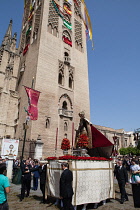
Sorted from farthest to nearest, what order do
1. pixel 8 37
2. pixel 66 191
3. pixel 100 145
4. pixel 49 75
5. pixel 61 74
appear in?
pixel 8 37
pixel 61 74
pixel 49 75
pixel 100 145
pixel 66 191

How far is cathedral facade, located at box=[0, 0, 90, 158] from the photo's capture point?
68.8 ft

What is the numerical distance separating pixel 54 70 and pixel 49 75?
1.41 metres

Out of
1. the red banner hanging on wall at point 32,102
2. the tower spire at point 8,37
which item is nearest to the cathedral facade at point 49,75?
the tower spire at point 8,37

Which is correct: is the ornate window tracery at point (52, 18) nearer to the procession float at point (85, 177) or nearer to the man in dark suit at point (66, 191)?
the procession float at point (85, 177)

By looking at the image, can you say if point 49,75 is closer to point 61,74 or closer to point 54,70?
point 54,70

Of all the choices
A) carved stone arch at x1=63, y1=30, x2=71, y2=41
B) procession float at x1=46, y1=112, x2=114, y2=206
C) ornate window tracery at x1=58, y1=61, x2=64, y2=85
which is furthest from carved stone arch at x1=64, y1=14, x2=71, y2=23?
procession float at x1=46, y1=112, x2=114, y2=206

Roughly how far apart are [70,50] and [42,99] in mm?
11276

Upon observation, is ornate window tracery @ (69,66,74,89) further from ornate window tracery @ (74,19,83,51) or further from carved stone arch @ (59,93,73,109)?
ornate window tracery @ (74,19,83,51)

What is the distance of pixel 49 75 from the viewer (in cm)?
2289

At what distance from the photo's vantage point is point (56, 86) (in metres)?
23.2

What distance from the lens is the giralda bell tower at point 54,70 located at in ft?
68.7

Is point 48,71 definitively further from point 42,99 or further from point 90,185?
point 90,185

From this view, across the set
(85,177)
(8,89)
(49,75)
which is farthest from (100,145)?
(8,89)

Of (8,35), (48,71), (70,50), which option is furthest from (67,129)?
(8,35)
